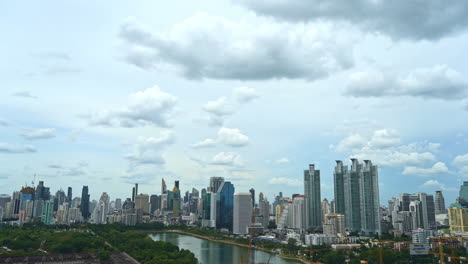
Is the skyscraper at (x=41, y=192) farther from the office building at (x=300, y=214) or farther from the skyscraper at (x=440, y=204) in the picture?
the skyscraper at (x=440, y=204)

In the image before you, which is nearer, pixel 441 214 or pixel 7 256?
pixel 7 256

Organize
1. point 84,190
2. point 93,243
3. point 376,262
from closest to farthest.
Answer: point 376,262
point 93,243
point 84,190

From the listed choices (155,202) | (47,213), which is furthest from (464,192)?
(155,202)

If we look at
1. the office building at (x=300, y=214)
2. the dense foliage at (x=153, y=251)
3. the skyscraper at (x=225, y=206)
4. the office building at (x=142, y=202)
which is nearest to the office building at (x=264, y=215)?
the skyscraper at (x=225, y=206)

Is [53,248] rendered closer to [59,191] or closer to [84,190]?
[84,190]

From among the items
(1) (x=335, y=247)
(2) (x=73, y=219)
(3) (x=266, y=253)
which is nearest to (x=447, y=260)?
(1) (x=335, y=247)

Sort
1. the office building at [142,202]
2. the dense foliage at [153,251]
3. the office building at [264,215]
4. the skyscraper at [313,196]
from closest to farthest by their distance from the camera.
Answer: the dense foliage at [153,251], the skyscraper at [313,196], the office building at [264,215], the office building at [142,202]

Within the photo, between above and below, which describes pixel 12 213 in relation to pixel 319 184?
below
